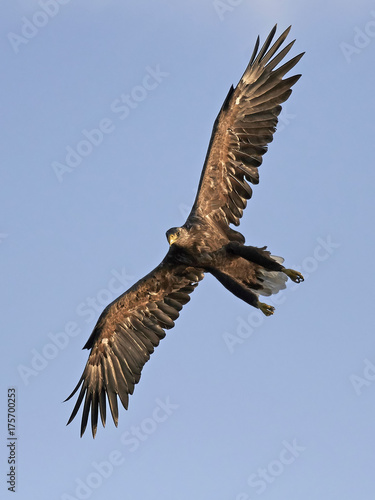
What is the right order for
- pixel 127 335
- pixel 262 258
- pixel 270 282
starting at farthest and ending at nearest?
pixel 127 335 → pixel 270 282 → pixel 262 258

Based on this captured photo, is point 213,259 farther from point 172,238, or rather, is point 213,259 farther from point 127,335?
point 127,335

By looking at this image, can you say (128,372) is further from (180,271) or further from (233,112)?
(233,112)

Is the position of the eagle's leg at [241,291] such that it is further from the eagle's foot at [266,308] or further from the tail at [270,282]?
the tail at [270,282]

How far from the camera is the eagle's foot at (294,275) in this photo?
60.5 feet

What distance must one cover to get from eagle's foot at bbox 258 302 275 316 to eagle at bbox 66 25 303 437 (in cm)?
1

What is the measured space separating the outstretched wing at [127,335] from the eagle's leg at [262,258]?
1365 mm

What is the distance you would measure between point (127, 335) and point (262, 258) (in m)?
2.90

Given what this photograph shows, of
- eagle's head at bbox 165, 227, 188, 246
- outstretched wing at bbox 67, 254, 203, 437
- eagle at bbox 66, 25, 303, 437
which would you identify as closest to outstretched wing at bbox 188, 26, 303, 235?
eagle at bbox 66, 25, 303, 437

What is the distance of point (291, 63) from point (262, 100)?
2.28 ft

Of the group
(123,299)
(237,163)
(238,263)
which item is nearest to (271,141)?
(237,163)

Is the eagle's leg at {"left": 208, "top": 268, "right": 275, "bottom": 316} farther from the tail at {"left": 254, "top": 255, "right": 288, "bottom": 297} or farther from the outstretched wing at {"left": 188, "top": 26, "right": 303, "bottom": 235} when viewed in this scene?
the outstretched wing at {"left": 188, "top": 26, "right": 303, "bottom": 235}

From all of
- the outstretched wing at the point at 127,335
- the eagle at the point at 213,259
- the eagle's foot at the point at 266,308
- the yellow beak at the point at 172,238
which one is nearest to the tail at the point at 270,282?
the eagle at the point at 213,259

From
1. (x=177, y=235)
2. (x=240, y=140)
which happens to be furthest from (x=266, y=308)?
(x=240, y=140)

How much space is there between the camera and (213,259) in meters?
18.7
